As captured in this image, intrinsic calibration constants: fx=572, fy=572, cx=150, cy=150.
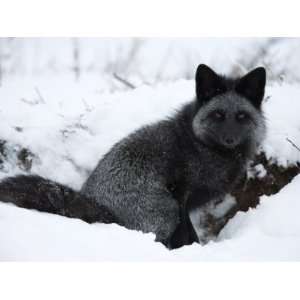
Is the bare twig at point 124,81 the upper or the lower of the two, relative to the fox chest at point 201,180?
upper

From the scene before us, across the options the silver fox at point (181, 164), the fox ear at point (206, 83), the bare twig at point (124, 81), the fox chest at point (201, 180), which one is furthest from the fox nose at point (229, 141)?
the bare twig at point (124, 81)

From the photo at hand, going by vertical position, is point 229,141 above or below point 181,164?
above

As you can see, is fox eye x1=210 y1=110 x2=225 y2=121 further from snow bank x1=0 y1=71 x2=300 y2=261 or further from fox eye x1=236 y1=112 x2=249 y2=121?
snow bank x1=0 y1=71 x2=300 y2=261

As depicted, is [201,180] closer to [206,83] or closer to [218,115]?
[218,115]

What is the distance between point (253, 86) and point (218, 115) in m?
0.52

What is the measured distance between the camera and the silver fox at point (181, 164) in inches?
251

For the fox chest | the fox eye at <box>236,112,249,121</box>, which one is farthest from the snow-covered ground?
the fox eye at <box>236,112,249,121</box>

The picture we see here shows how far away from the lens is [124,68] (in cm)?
776

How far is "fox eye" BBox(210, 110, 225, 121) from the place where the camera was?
660 centimetres

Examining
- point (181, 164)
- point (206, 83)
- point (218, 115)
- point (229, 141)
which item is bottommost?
point (181, 164)

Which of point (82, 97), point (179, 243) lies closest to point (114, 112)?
point (82, 97)

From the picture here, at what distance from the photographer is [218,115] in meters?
6.60

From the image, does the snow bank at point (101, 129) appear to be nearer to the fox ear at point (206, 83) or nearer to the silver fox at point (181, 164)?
the silver fox at point (181, 164)

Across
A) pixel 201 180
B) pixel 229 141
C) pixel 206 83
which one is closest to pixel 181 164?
pixel 201 180
